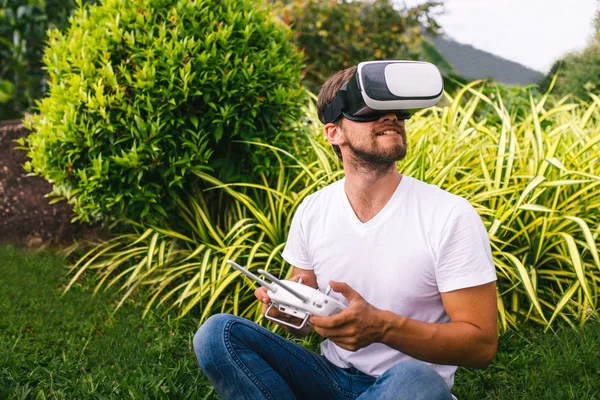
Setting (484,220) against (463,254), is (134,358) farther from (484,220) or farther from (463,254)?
(484,220)

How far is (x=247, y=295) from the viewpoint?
11.0 feet

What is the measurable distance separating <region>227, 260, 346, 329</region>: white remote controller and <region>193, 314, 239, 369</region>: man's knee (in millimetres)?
292

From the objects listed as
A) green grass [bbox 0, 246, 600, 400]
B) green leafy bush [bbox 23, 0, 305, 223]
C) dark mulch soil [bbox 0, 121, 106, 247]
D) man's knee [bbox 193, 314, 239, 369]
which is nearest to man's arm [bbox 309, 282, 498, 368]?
man's knee [bbox 193, 314, 239, 369]

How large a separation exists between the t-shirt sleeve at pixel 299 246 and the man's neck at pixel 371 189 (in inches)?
8.3

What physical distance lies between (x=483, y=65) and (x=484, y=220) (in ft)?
27.3

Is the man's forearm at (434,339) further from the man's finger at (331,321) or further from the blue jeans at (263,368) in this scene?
the blue jeans at (263,368)

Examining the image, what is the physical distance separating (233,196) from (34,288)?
134 cm

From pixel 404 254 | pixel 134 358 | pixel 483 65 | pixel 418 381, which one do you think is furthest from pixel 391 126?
pixel 483 65

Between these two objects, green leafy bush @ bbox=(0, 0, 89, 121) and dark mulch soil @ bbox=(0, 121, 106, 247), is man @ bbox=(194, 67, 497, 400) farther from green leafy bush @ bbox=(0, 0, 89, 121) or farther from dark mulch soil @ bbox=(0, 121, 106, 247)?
green leafy bush @ bbox=(0, 0, 89, 121)

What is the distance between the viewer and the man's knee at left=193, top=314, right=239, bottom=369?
1.85 meters

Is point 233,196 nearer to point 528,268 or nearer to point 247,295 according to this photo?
point 247,295

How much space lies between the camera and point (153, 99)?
326cm

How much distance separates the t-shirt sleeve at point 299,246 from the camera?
210cm

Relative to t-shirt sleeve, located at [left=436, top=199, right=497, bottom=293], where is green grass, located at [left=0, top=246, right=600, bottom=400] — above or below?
below
